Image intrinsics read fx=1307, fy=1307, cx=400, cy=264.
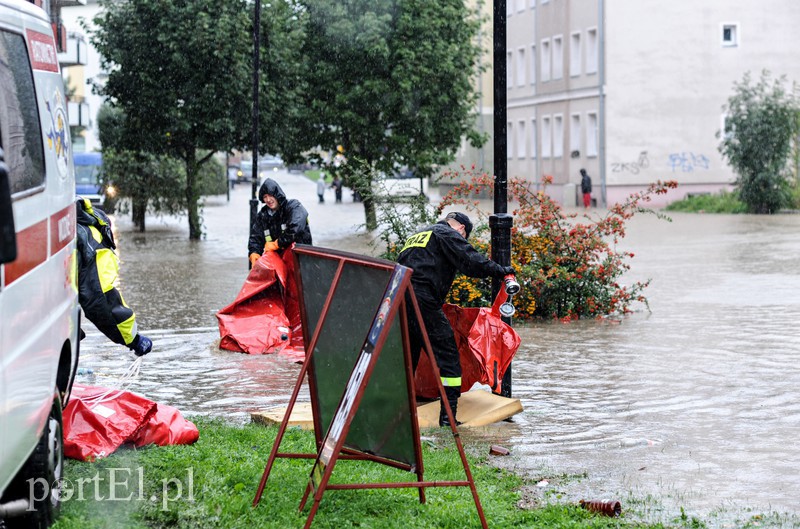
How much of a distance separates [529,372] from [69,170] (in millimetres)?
5669

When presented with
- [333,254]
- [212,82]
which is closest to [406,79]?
[212,82]

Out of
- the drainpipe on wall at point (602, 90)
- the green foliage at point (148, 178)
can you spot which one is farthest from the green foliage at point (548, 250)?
the drainpipe on wall at point (602, 90)

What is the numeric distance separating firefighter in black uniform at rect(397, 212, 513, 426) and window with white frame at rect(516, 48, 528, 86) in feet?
171

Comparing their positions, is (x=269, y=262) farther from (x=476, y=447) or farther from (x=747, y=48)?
(x=747, y=48)

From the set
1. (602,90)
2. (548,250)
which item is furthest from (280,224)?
(602,90)

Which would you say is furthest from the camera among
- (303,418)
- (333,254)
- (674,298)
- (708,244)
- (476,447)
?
(708,244)

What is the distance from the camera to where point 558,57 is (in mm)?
55844

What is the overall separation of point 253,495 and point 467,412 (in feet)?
10.1

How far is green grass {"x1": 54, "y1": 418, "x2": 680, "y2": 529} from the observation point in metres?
5.88

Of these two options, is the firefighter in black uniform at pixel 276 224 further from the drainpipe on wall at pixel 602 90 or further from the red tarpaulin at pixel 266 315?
the drainpipe on wall at pixel 602 90

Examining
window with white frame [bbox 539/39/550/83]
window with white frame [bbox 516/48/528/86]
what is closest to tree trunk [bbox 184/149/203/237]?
window with white frame [bbox 539/39/550/83]

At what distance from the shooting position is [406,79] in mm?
34656

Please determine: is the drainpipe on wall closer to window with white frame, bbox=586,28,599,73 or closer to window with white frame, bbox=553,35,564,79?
window with white frame, bbox=586,28,599,73

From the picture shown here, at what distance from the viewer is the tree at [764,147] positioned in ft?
137
